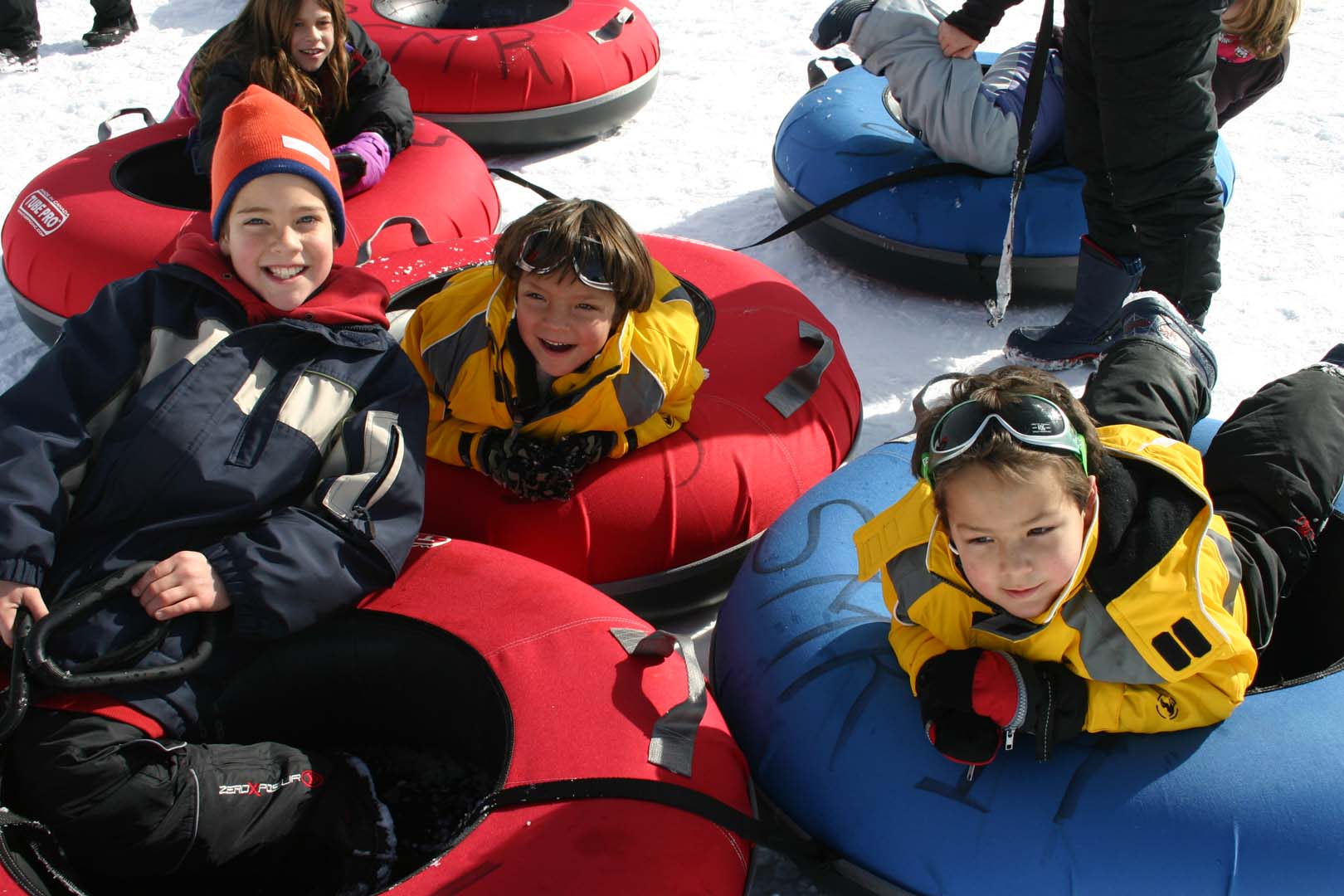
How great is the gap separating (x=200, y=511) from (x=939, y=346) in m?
2.40

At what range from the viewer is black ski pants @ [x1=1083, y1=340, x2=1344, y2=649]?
2023 mm

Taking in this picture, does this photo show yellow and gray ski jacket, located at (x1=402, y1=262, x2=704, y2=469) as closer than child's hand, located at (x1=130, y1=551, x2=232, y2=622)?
No

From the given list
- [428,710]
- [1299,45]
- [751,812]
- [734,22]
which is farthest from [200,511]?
[1299,45]

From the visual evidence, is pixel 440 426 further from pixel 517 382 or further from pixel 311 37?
pixel 311 37

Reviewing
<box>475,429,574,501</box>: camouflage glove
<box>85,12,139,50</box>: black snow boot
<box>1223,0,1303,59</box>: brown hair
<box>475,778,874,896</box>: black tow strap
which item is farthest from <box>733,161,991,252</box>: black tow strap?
<box>85,12,139,50</box>: black snow boot

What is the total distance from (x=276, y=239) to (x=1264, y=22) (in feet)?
9.01

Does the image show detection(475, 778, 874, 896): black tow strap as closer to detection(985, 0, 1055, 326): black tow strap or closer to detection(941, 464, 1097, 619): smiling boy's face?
detection(941, 464, 1097, 619): smiling boy's face

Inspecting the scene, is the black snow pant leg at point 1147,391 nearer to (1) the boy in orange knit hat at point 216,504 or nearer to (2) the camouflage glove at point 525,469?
(2) the camouflage glove at point 525,469

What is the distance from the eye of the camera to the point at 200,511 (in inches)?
77.3

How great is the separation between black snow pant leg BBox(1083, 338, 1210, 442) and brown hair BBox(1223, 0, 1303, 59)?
148 cm

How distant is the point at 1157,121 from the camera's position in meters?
2.73

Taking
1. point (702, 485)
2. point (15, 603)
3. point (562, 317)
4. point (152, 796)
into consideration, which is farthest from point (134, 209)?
point (152, 796)

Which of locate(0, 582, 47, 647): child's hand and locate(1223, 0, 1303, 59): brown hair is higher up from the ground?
locate(1223, 0, 1303, 59): brown hair

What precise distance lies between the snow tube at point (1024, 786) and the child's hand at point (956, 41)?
211cm
